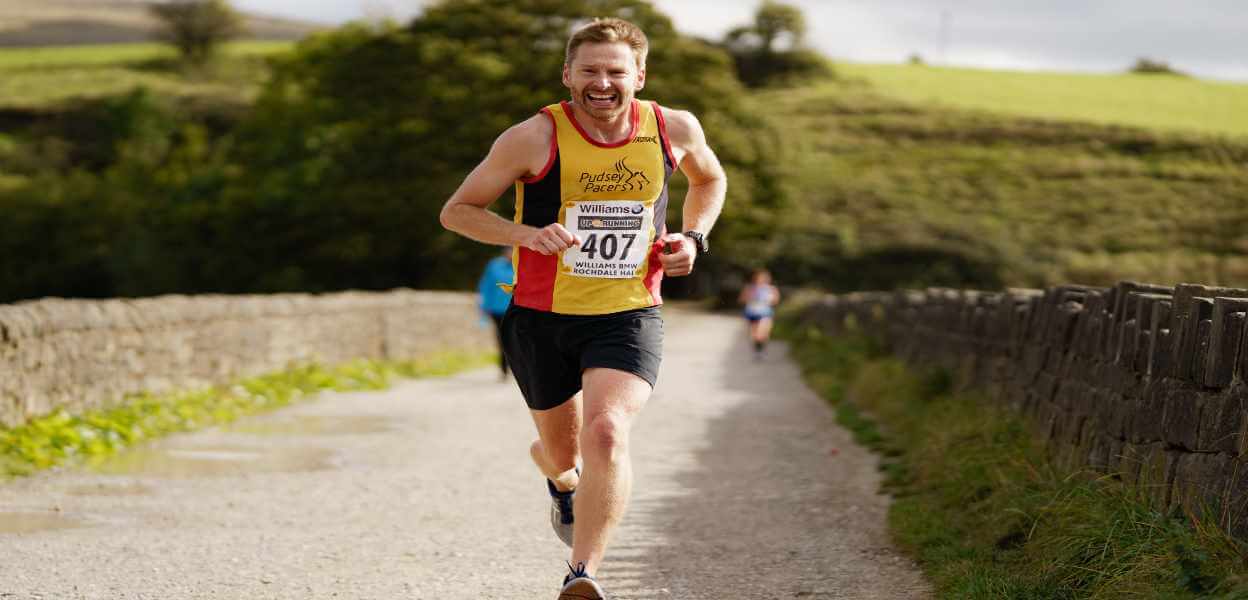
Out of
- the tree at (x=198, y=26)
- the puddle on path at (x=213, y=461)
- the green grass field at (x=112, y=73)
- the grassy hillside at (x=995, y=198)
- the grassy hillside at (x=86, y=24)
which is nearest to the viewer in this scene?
the puddle on path at (x=213, y=461)

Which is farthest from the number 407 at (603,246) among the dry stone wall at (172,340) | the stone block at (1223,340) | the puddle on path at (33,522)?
the dry stone wall at (172,340)

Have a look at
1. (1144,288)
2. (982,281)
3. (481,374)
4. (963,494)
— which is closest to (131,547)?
(963,494)

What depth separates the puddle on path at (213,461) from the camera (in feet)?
27.6

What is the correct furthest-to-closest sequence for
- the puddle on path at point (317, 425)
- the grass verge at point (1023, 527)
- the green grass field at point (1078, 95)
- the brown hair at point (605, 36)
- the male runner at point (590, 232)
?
the green grass field at point (1078, 95), the puddle on path at point (317, 425), the brown hair at point (605, 36), the male runner at point (590, 232), the grass verge at point (1023, 527)

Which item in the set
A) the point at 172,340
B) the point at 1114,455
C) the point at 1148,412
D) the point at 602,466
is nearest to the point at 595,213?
the point at 602,466

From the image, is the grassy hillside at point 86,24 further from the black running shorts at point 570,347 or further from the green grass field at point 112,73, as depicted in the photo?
the black running shorts at point 570,347

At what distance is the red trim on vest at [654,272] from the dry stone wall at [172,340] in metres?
5.45

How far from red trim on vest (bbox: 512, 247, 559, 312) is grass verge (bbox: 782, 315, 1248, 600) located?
1723 mm

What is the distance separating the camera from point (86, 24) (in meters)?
115

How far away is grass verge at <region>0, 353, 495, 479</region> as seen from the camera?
8547 millimetres

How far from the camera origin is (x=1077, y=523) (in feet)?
17.0

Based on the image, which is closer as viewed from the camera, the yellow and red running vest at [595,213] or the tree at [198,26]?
the yellow and red running vest at [595,213]

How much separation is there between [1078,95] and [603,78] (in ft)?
313

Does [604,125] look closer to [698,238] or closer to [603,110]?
[603,110]
